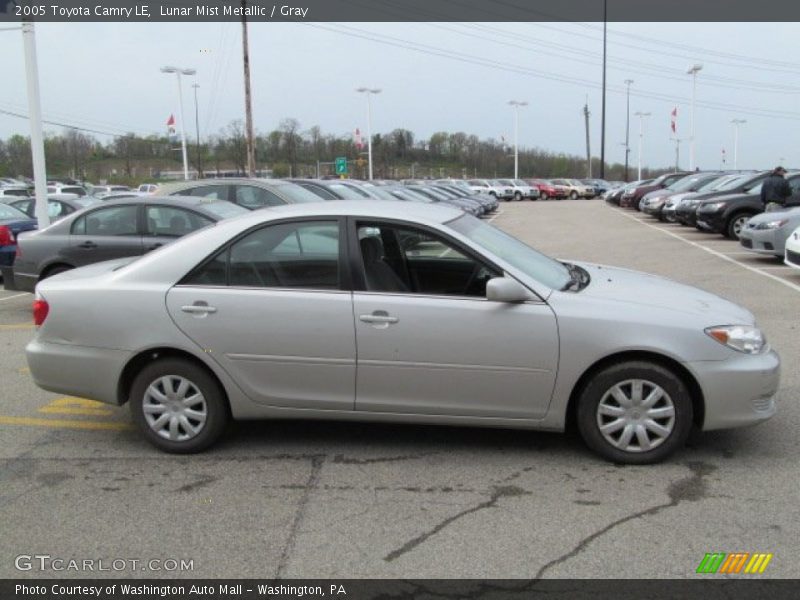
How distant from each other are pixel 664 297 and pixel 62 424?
13.7 feet

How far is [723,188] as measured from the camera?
18.9 metres

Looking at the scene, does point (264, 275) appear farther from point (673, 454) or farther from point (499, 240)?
point (673, 454)

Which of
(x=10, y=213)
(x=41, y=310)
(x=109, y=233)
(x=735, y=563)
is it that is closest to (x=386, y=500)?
(x=735, y=563)

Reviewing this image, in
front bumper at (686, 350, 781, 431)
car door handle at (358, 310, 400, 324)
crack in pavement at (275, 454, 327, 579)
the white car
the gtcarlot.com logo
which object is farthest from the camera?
the white car

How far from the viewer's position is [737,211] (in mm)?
16938

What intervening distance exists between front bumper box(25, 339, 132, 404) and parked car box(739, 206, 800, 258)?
10829 millimetres

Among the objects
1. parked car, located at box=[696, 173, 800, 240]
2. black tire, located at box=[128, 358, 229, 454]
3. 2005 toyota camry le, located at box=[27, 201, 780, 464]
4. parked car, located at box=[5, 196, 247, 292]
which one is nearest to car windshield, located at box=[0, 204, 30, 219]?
parked car, located at box=[5, 196, 247, 292]

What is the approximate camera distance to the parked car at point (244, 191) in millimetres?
11844

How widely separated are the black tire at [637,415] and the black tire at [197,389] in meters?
2.17

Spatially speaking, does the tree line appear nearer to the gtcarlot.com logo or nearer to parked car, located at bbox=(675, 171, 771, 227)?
parked car, located at bbox=(675, 171, 771, 227)

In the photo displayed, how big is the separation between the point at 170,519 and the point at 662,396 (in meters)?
2.75

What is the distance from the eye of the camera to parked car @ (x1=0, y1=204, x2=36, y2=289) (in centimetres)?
1152

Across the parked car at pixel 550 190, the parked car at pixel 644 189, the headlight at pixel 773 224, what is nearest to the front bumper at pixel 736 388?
the headlight at pixel 773 224
